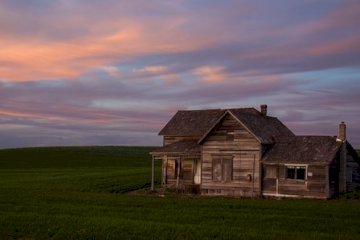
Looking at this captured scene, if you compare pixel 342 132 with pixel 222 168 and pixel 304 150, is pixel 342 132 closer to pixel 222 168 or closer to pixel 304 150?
pixel 304 150

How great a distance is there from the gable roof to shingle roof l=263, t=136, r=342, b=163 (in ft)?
4.04

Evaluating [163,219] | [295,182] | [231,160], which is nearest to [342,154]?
[295,182]

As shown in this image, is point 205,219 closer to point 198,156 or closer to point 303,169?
point 303,169

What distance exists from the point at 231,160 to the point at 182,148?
4.77 metres

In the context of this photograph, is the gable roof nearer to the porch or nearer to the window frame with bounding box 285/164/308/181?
the porch

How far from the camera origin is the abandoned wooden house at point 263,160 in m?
35.5

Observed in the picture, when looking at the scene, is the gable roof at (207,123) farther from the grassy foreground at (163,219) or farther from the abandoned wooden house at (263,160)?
the grassy foreground at (163,219)

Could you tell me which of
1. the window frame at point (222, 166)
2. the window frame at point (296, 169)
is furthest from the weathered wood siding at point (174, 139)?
the window frame at point (296, 169)

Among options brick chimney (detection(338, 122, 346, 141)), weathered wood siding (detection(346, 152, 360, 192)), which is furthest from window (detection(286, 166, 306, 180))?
weathered wood siding (detection(346, 152, 360, 192))

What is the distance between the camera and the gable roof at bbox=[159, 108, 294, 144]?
39844mm

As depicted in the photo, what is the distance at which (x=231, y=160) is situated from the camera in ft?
126

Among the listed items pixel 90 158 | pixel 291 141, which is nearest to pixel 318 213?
pixel 291 141

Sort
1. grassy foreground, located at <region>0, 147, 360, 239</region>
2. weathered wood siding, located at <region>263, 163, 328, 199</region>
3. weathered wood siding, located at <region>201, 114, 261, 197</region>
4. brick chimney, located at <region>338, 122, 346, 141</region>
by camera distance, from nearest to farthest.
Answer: grassy foreground, located at <region>0, 147, 360, 239</region>, weathered wood siding, located at <region>263, 163, 328, 199</region>, brick chimney, located at <region>338, 122, 346, 141</region>, weathered wood siding, located at <region>201, 114, 261, 197</region>

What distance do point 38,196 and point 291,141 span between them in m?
17.5
